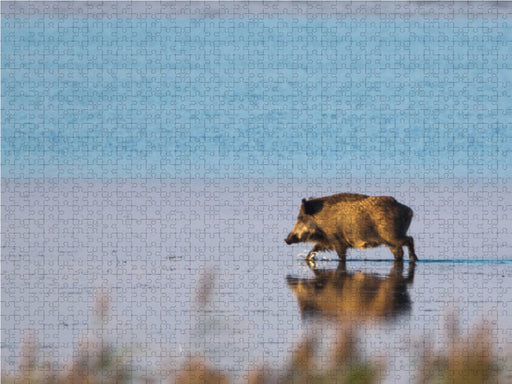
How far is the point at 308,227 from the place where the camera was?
92.1 ft

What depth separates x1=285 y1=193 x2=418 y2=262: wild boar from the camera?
2633 centimetres

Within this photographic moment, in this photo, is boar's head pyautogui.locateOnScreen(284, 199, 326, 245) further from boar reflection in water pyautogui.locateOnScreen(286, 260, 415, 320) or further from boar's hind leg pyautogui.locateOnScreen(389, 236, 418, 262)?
boar reflection in water pyautogui.locateOnScreen(286, 260, 415, 320)

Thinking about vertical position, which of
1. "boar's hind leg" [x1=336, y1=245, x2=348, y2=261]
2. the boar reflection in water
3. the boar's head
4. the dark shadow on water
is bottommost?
the boar reflection in water

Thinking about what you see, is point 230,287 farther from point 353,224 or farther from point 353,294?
point 353,224

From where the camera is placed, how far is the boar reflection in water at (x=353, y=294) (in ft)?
59.3

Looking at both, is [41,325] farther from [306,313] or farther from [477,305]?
[477,305]

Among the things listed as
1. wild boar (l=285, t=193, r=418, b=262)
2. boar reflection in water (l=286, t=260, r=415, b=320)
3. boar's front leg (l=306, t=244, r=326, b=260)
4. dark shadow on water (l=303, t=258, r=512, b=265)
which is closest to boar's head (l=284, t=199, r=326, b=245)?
wild boar (l=285, t=193, r=418, b=262)

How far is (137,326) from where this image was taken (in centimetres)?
1705

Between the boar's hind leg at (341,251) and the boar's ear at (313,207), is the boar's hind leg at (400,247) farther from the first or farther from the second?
the boar's ear at (313,207)

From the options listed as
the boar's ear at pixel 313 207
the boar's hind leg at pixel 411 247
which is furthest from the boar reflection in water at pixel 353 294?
the boar's ear at pixel 313 207

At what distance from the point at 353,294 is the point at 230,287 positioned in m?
2.33

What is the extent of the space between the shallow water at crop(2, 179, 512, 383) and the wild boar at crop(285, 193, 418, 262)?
0.46 metres

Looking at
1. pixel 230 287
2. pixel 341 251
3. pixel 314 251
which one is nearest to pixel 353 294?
pixel 230 287

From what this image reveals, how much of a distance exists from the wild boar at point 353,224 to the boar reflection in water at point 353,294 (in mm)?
1464
